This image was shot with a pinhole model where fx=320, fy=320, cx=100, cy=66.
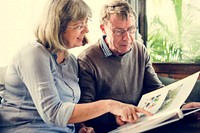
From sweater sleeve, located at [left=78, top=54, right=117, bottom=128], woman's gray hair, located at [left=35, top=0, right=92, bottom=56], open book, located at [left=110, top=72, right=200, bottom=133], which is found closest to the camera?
open book, located at [left=110, top=72, right=200, bottom=133]

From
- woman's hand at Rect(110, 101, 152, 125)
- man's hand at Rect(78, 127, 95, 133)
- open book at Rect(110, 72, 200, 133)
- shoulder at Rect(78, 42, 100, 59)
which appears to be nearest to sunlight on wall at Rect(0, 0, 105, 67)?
shoulder at Rect(78, 42, 100, 59)

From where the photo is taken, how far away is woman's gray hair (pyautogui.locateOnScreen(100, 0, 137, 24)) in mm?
1787

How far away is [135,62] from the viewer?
6.51 ft

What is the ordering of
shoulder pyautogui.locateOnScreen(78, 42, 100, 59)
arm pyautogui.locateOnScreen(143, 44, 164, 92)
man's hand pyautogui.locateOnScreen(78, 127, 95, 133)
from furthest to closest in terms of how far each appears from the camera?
1. arm pyautogui.locateOnScreen(143, 44, 164, 92)
2. shoulder pyautogui.locateOnScreen(78, 42, 100, 59)
3. man's hand pyautogui.locateOnScreen(78, 127, 95, 133)

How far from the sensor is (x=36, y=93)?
1.25m

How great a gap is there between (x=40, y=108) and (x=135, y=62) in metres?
0.89

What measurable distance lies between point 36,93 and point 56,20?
34 cm

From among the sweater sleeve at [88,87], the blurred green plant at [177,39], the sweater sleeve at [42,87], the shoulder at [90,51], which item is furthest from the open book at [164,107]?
the blurred green plant at [177,39]

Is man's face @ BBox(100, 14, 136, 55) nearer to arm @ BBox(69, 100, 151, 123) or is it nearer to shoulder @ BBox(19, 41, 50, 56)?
shoulder @ BBox(19, 41, 50, 56)

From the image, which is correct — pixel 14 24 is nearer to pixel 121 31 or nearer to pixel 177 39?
pixel 121 31

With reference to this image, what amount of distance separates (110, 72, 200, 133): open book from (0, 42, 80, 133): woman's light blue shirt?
0.27 metres

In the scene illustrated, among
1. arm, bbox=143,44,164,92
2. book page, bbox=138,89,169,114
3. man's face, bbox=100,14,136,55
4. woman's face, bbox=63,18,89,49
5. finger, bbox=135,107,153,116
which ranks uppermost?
woman's face, bbox=63,18,89,49

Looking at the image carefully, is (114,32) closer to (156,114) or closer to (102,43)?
(102,43)

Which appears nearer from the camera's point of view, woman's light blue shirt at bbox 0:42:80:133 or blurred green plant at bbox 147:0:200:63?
woman's light blue shirt at bbox 0:42:80:133
